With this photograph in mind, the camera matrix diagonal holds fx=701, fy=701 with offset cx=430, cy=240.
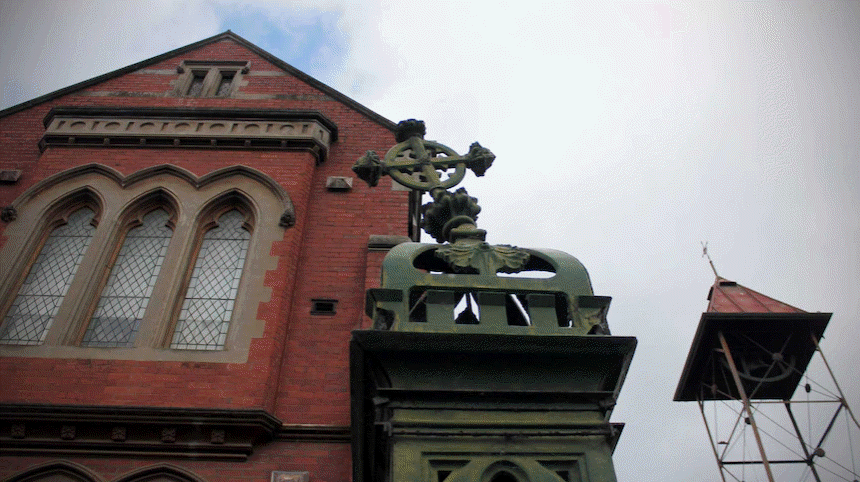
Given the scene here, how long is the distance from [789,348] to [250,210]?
452 inches

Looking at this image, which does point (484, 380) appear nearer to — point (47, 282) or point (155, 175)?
point (47, 282)

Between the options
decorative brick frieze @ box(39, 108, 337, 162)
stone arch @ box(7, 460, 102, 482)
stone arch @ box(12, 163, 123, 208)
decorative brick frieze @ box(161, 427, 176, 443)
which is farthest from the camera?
decorative brick frieze @ box(39, 108, 337, 162)

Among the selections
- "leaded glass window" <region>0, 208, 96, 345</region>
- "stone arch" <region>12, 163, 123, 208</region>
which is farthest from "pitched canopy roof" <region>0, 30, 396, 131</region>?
"leaded glass window" <region>0, 208, 96, 345</region>

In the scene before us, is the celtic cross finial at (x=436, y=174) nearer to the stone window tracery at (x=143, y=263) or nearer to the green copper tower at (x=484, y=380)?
the green copper tower at (x=484, y=380)

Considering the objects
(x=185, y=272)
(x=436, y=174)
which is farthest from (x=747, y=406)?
(x=436, y=174)

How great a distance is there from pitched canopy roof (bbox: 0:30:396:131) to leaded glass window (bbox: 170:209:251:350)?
3.05 metres

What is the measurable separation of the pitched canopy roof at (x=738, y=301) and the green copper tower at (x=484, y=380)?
13.0 metres

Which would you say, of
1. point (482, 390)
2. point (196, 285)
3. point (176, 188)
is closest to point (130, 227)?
point (176, 188)

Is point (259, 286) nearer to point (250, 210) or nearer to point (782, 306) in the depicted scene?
point (250, 210)

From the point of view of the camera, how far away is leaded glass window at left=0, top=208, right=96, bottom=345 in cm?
800

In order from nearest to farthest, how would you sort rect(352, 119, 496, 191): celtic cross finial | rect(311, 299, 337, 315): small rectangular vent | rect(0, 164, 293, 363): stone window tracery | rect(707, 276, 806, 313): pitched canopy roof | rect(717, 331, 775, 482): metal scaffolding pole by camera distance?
rect(352, 119, 496, 191): celtic cross finial → rect(0, 164, 293, 363): stone window tracery → rect(311, 299, 337, 315): small rectangular vent → rect(717, 331, 775, 482): metal scaffolding pole → rect(707, 276, 806, 313): pitched canopy roof

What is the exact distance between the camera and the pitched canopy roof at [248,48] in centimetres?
1145

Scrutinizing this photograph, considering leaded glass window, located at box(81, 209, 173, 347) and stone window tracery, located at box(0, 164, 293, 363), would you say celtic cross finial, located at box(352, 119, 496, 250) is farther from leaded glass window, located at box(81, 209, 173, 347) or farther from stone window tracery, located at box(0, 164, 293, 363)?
leaded glass window, located at box(81, 209, 173, 347)

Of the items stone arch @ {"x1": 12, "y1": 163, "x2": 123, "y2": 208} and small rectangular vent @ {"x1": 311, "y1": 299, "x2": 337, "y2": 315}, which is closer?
small rectangular vent @ {"x1": 311, "y1": 299, "x2": 337, "y2": 315}
